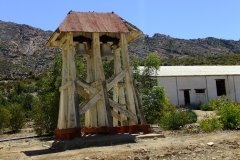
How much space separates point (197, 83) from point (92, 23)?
28.5m

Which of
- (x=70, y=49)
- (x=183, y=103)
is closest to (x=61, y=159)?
(x=70, y=49)

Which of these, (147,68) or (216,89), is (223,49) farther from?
(147,68)

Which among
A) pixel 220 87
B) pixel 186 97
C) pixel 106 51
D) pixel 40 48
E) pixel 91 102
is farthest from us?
pixel 40 48

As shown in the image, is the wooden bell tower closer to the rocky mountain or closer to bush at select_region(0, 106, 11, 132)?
bush at select_region(0, 106, 11, 132)

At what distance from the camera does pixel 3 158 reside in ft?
27.7

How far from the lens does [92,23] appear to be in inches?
452

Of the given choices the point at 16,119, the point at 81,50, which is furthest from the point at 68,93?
the point at 16,119

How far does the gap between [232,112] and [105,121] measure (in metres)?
5.00

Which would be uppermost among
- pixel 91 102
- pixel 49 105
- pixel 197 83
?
pixel 197 83

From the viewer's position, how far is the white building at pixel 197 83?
3656cm

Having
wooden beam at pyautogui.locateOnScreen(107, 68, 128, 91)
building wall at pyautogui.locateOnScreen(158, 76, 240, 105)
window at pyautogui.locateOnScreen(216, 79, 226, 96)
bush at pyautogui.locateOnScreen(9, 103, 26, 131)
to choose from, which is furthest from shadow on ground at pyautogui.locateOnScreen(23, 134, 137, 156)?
window at pyautogui.locateOnScreen(216, 79, 226, 96)

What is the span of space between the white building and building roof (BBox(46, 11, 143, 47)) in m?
23.2

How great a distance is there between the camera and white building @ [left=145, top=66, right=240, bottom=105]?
3656cm

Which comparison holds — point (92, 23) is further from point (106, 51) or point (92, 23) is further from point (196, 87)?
point (196, 87)
